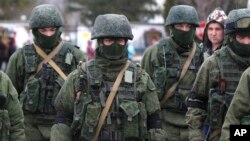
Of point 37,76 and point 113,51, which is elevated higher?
point 113,51

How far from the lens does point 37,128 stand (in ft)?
29.8

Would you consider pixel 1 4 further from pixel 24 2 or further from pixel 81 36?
pixel 81 36

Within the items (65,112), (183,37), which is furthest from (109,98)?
(183,37)

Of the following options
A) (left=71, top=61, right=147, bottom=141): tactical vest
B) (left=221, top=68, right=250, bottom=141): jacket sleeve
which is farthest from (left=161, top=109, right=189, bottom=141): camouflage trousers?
(left=221, top=68, right=250, bottom=141): jacket sleeve

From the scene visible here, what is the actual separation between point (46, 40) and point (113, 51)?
237 centimetres

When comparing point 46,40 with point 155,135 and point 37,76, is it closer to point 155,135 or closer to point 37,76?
point 37,76

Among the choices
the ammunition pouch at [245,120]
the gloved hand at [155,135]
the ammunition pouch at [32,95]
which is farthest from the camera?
the ammunition pouch at [32,95]

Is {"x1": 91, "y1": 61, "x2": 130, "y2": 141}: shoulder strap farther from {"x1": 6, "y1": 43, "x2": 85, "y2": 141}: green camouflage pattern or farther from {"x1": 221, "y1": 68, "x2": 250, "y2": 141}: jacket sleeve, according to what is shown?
{"x1": 6, "y1": 43, "x2": 85, "y2": 141}: green camouflage pattern

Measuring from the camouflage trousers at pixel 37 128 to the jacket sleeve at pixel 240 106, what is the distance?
313cm

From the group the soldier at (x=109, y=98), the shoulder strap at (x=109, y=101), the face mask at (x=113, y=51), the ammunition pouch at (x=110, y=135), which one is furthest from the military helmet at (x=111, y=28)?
the ammunition pouch at (x=110, y=135)

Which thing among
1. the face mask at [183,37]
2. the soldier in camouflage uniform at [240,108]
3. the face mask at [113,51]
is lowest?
the soldier in camouflage uniform at [240,108]

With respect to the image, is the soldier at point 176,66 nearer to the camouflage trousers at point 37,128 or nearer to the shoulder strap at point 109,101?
the camouflage trousers at point 37,128

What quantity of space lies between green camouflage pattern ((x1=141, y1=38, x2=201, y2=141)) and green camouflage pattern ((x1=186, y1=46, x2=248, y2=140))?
5.77ft

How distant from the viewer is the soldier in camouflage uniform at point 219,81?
719cm
